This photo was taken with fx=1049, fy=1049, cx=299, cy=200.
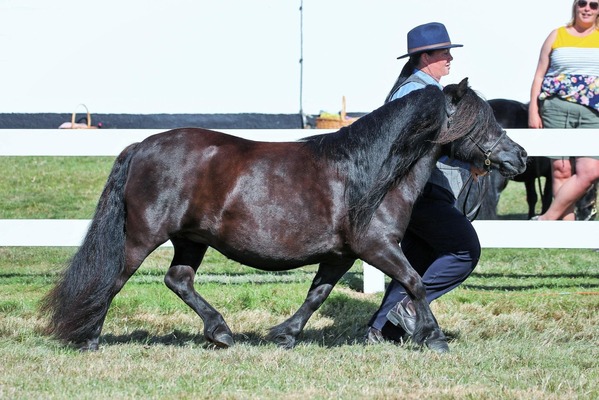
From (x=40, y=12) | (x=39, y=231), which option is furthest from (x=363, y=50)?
(x=39, y=231)

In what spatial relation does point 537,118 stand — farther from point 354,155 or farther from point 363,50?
point 363,50

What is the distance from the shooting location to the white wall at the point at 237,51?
1444cm

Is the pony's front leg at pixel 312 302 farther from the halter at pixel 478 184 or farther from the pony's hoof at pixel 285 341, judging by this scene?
the halter at pixel 478 184

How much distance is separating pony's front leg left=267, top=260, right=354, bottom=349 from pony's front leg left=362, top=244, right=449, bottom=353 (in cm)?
47

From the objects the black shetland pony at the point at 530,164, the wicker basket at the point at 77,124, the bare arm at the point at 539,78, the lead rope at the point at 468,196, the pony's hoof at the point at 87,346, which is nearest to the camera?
the pony's hoof at the point at 87,346

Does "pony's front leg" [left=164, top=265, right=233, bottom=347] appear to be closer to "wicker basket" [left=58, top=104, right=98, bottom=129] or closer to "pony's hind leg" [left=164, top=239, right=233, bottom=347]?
"pony's hind leg" [left=164, top=239, right=233, bottom=347]

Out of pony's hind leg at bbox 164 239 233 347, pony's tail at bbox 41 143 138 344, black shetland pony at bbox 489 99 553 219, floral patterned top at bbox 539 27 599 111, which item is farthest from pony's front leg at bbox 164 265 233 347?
black shetland pony at bbox 489 99 553 219

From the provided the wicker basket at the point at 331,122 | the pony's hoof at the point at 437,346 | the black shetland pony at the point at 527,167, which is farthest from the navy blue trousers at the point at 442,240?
the wicker basket at the point at 331,122

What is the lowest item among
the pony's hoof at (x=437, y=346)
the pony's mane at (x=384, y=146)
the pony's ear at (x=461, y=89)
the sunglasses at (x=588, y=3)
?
the pony's hoof at (x=437, y=346)

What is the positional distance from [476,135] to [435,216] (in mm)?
615

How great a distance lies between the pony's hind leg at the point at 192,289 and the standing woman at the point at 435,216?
1005 mm

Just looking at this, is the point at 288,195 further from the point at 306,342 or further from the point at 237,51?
the point at 237,51

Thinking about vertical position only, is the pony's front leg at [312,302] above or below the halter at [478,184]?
below

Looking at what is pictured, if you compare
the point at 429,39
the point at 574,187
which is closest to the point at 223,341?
the point at 429,39
